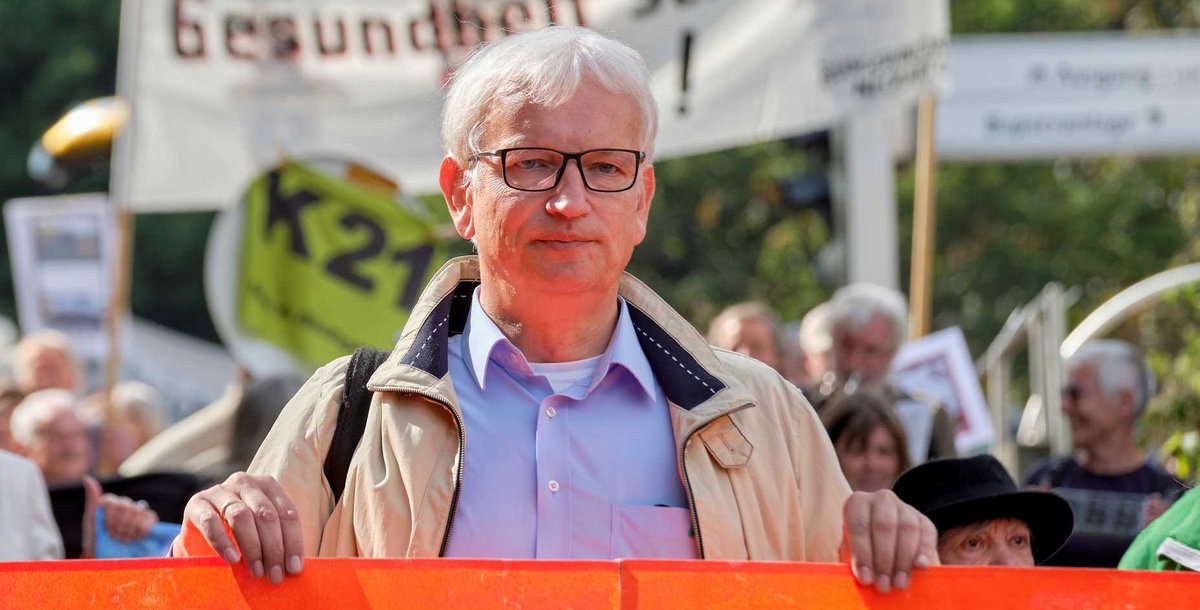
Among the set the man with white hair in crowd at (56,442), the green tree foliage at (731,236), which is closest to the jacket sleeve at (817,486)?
the man with white hair in crowd at (56,442)

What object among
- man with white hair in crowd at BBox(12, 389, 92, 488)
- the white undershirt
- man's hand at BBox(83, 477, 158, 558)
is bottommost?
man's hand at BBox(83, 477, 158, 558)

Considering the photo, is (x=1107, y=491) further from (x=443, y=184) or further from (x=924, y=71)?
(x=443, y=184)

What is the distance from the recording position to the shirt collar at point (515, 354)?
2719 mm

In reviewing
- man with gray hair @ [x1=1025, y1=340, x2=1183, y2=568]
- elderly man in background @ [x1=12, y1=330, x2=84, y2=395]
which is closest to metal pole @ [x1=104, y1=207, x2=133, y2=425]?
elderly man in background @ [x1=12, y1=330, x2=84, y2=395]

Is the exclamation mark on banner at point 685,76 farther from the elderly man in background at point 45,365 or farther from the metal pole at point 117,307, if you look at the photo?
the elderly man in background at point 45,365

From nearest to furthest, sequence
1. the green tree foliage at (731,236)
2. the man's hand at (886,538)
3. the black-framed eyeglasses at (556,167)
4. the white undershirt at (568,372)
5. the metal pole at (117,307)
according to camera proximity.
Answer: the man's hand at (886,538)
the black-framed eyeglasses at (556,167)
the white undershirt at (568,372)
the metal pole at (117,307)
the green tree foliage at (731,236)

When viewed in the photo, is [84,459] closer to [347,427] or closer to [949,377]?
[949,377]

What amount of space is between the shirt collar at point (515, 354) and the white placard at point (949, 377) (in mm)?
4514

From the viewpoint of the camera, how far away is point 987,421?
23.7ft

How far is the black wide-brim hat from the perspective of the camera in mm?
3779

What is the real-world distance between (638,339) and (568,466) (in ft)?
0.85

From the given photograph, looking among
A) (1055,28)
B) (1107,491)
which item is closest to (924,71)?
(1107,491)

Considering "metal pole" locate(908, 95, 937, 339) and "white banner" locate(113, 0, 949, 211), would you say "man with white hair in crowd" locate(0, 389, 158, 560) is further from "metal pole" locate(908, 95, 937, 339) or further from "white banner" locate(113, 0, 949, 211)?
"metal pole" locate(908, 95, 937, 339)

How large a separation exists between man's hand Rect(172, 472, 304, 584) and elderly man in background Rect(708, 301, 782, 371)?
4070 millimetres
